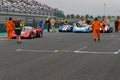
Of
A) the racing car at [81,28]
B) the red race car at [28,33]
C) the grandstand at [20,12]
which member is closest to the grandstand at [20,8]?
the grandstand at [20,12]

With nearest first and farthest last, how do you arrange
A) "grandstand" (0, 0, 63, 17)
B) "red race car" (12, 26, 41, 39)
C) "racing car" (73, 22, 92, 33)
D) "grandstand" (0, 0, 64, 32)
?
"red race car" (12, 26, 41, 39)
"racing car" (73, 22, 92, 33)
"grandstand" (0, 0, 64, 32)
"grandstand" (0, 0, 63, 17)

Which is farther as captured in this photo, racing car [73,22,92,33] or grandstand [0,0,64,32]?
grandstand [0,0,64,32]

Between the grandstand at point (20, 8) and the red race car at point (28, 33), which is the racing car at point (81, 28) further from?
the red race car at point (28, 33)

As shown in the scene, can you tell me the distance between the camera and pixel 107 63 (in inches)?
484

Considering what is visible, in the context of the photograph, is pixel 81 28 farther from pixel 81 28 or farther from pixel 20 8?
pixel 20 8

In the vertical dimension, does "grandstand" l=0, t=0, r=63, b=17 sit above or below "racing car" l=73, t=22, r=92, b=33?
above

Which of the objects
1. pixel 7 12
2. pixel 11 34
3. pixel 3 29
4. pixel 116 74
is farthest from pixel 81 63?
pixel 7 12

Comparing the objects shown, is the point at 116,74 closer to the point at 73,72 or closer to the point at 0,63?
the point at 73,72

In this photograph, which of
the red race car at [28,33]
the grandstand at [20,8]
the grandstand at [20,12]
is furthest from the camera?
the grandstand at [20,8]

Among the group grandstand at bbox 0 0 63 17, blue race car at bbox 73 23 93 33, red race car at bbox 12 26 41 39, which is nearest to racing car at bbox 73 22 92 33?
blue race car at bbox 73 23 93 33

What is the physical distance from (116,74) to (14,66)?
3.46m

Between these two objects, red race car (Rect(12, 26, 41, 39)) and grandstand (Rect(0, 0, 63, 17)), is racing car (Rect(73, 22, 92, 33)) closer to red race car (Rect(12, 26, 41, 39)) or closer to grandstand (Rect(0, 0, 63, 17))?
grandstand (Rect(0, 0, 63, 17))

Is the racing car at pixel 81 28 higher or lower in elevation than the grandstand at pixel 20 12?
lower

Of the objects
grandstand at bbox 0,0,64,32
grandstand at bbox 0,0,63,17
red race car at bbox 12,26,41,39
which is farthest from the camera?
grandstand at bbox 0,0,63,17
